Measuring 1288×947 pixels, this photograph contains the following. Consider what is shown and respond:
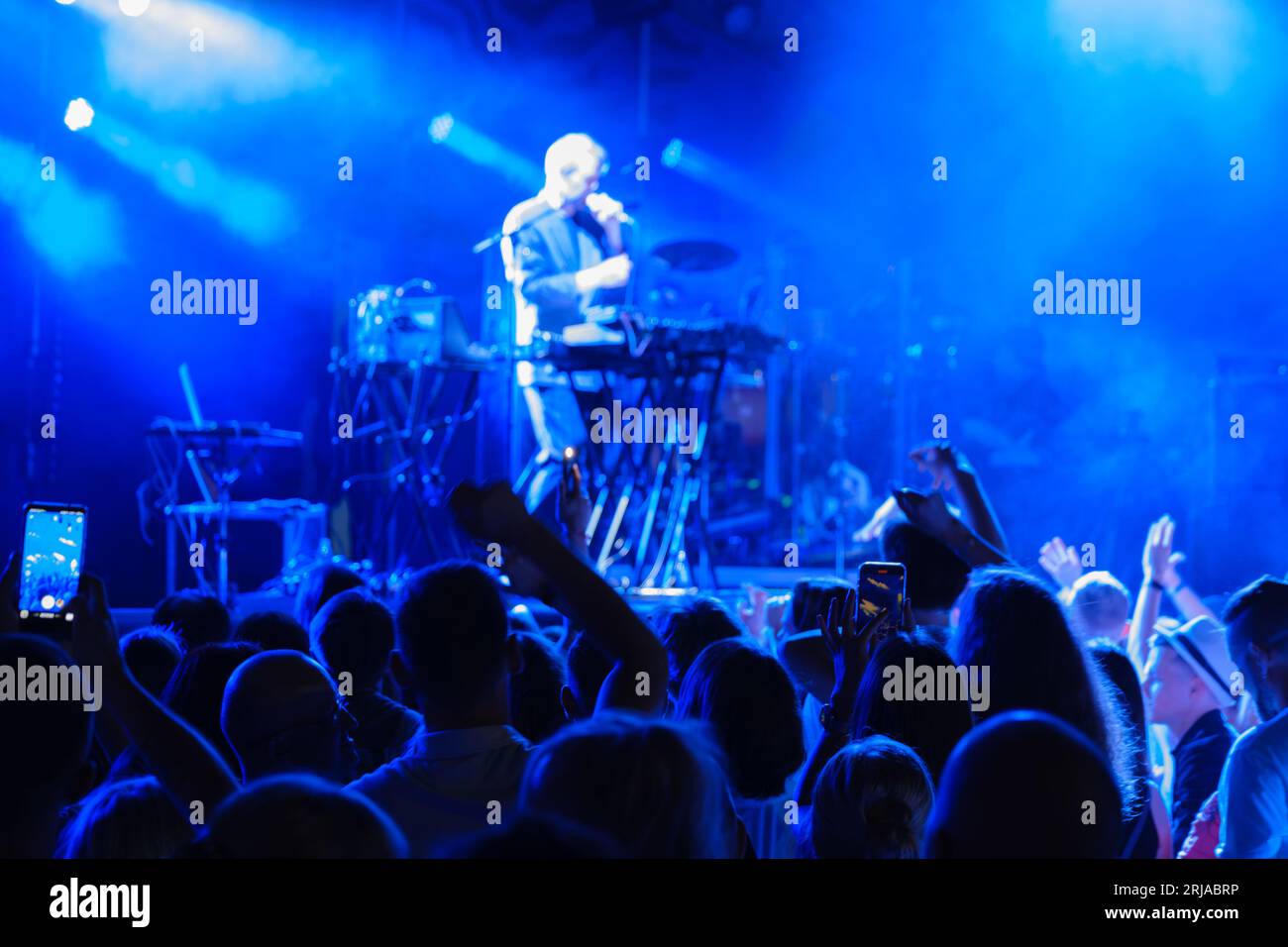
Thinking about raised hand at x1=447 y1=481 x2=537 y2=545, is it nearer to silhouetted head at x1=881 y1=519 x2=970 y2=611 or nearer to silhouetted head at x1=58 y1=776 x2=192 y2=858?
silhouetted head at x1=58 y1=776 x2=192 y2=858

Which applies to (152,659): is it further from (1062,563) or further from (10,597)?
(1062,563)

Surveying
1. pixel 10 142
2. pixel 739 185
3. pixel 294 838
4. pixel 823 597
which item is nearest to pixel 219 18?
pixel 10 142

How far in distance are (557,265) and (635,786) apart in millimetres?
5858

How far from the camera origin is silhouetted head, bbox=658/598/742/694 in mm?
2633

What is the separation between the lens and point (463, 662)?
6.15ft

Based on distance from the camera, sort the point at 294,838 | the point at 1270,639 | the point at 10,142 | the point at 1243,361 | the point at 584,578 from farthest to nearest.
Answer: the point at 1243,361, the point at 10,142, the point at 1270,639, the point at 584,578, the point at 294,838

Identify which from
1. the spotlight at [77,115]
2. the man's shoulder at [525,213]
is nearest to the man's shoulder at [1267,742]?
the man's shoulder at [525,213]

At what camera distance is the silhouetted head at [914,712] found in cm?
208

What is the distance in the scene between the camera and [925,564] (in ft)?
9.82

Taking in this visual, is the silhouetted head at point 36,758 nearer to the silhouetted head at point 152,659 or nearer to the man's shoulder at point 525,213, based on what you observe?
the silhouetted head at point 152,659

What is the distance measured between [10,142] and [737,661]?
6330mm

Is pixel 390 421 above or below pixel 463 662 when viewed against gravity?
above
